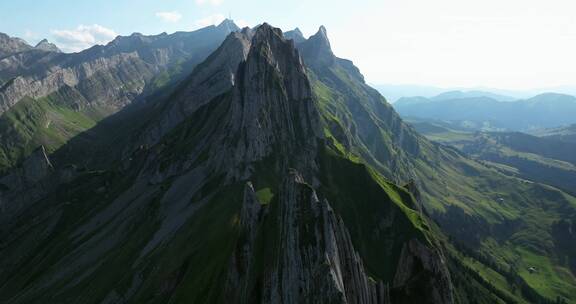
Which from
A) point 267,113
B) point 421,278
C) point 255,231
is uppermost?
point 267,113

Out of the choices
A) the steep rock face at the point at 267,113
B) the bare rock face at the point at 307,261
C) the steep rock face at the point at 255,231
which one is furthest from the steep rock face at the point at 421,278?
the steep rock face at the point at 267,113

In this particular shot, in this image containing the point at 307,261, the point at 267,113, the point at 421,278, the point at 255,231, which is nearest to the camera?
the point at 307,261

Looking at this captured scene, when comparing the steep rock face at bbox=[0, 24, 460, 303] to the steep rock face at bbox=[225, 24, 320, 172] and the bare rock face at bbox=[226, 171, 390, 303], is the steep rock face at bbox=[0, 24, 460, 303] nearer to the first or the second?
the bare rock face at bbox=[226, 171, 390, 303]

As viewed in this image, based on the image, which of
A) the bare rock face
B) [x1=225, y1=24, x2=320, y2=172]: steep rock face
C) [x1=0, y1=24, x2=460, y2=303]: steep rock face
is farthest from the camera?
[x1=225, y1=24, x2=320, y2=172]: steep rock face

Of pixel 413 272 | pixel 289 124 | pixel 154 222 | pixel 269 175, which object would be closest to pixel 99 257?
pixel 154 222

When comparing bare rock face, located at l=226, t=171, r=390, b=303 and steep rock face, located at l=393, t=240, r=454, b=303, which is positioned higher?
bare rock face, located at l=226, t=171, r=390, b=303

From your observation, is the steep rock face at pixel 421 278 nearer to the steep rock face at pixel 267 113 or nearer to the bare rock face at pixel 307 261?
the bare rock face at pixel 307 261

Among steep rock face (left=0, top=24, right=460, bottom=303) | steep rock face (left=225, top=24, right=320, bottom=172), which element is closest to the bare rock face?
steep rock face (left=0, top=24, right=460, bottom=303)

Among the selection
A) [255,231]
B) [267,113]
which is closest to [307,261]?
[255,231]

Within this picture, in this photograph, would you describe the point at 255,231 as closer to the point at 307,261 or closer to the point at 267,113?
the point at 307,261
